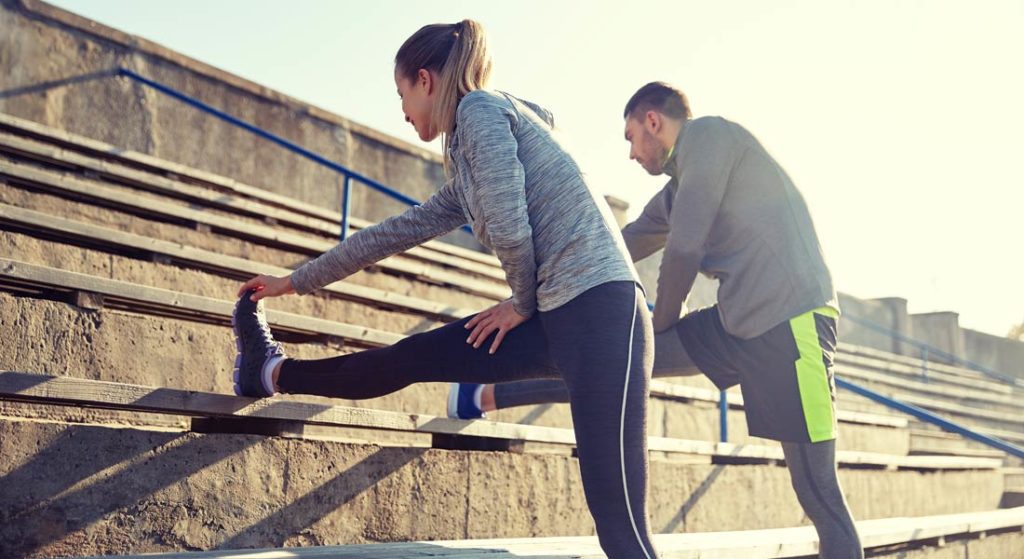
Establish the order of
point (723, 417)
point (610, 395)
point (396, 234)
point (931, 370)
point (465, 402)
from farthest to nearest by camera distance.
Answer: point (931, 370) → point (723, 417) → point (465, 402) → point (396, 234) → point (610, 395)

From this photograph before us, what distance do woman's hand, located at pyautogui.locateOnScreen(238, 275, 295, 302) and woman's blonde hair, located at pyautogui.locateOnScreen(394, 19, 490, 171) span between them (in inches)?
27.7

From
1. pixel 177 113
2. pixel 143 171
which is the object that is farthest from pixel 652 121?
pixel 177 113

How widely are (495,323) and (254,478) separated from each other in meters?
0.95

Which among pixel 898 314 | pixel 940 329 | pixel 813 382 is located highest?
pixel 898 314

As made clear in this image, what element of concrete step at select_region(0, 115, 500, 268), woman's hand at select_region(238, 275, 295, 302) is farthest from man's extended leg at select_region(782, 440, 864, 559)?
concrete step at select_region(0, 115, 500, 268)

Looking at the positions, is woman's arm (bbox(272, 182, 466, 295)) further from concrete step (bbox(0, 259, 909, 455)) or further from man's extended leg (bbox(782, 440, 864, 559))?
man's extended leg (bbox(782, 440, 864, 559))

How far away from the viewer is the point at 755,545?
2.86 meters

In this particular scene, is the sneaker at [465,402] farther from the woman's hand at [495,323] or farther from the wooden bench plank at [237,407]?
the woman's hand at [495,323]

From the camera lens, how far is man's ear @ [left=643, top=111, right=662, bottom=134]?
9.71ft

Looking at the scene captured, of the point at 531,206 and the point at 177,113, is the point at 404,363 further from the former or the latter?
the point at 177,113

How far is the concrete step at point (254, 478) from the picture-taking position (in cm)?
220

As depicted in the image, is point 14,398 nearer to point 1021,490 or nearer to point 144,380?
point 144,380

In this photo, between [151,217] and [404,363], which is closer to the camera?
[404,363]

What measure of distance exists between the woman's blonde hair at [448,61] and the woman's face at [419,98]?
0.01 m
